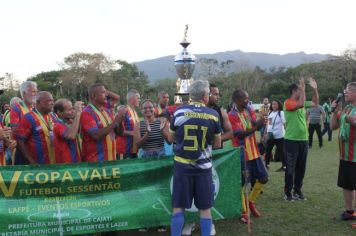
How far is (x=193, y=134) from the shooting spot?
440cm

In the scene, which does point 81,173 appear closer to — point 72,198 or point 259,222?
point 72,198

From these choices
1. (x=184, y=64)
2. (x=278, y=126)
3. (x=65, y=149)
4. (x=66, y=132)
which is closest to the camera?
(x=66, y=132)

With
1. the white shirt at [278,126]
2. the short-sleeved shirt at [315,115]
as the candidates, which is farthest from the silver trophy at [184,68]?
the short-sleeved shirt at [315,115]

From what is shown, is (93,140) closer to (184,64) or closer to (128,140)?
(128,140)

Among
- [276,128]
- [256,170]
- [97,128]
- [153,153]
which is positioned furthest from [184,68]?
[276,128]

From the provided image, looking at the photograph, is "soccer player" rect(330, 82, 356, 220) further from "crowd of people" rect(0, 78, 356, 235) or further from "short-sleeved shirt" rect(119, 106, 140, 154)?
"short-sleeved shirt" rect(119, 106, 140, 154)

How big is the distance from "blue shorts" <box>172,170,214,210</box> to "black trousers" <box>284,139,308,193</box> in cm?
296

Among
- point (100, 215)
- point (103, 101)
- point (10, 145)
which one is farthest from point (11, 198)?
point (103, 101)

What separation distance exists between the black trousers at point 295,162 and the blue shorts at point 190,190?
9.73ft

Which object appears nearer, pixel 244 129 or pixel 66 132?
pixel 66 132

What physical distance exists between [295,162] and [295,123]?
73 cm

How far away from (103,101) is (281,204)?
3.85 meters

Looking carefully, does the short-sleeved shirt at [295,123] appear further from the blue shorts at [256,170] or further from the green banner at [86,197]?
the green banner at [86,197]

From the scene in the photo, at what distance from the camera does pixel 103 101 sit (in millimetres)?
5121
